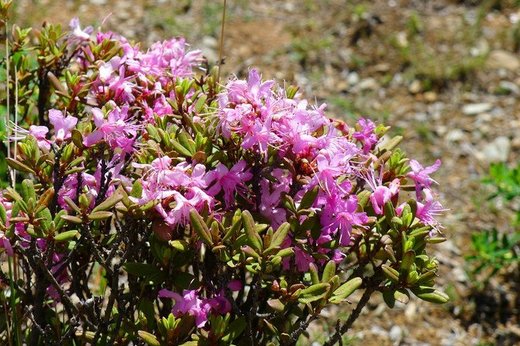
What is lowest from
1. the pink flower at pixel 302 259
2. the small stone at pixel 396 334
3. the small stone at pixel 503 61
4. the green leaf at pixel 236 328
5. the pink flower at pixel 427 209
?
the small stone at pixel 396 334

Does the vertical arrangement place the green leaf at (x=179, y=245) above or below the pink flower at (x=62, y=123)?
below

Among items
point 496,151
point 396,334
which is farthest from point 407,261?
point 496,151

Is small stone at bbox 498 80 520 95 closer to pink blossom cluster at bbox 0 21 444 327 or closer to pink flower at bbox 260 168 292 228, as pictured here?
pink blossom cluster at bbox 0 21 444 327

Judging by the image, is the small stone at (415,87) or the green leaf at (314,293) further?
the small stone at (415,87)

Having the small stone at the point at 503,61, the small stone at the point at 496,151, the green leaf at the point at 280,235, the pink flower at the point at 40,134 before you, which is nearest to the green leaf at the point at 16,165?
the pink flower at the point at 40,134

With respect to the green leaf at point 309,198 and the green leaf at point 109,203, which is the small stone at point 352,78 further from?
the green leaf at point 109,203

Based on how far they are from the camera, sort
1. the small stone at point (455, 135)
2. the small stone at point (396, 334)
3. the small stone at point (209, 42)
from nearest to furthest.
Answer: the small stone at point (396, 334)
the small stone at point (455, 135)
the small stone at point (209, 42)

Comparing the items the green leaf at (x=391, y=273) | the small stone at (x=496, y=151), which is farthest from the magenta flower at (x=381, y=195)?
the small stone at (x=496, y=151)

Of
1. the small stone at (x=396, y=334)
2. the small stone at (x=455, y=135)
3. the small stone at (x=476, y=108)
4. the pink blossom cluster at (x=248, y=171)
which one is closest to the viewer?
the pink blossom cluster at (x=248, y=171)

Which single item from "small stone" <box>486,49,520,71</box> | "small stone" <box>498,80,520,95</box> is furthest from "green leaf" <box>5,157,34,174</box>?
"small stone" <box>486,49,520,71</box>
